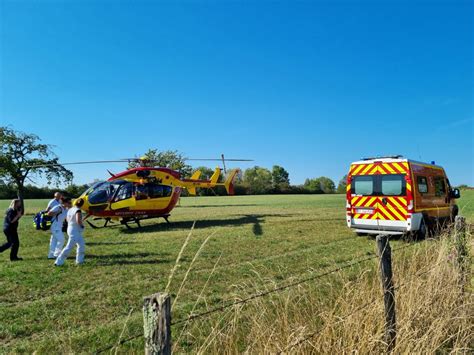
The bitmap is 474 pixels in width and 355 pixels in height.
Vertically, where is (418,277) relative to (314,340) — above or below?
above

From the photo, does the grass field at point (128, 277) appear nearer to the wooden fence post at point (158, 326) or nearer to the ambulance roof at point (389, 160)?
the wooden fence post at point (158, 326)

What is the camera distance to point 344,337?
307cm

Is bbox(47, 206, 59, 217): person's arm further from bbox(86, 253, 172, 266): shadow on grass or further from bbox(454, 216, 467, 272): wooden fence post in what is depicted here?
bbox(454, 216, 467, 272): wooden fence post

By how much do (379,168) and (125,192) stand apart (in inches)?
396

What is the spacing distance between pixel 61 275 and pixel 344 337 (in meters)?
6.42

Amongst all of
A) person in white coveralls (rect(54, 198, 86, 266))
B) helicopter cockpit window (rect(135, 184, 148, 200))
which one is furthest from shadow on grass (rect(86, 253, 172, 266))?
helicopter cockpit window (rect(135, 184, 148, 200))

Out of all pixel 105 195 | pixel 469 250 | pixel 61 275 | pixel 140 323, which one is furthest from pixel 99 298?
pixel 105 195

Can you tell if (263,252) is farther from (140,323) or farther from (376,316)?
(376,316)

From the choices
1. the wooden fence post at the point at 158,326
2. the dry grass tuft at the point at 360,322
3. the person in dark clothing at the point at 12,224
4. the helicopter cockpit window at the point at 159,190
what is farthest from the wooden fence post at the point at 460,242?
the helicopter cockpit window at the point at 159,190

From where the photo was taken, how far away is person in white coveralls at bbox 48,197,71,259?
9.31 metres

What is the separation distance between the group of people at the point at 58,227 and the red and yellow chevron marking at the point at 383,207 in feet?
27.6

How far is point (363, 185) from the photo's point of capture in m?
11.6

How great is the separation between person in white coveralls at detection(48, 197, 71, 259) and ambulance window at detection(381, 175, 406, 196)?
30.7 feet

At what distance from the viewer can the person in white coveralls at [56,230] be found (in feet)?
30.6
